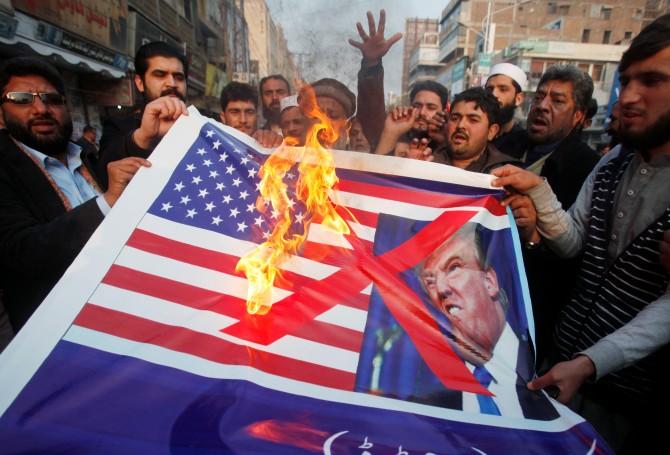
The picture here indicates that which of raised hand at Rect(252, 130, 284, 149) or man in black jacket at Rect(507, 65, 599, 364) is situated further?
man in black jacket at Rect(507, 65, 599, 364)

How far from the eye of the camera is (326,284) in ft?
6.08

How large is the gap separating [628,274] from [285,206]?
1.72 metres

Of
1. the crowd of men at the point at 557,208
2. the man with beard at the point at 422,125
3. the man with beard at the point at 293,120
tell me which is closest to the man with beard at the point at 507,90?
the man with beard at the point at 422,125

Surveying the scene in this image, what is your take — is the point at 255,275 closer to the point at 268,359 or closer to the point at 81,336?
the point at 268,359

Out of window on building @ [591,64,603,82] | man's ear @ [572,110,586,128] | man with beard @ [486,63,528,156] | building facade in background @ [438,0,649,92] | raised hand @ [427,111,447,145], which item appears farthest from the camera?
building facade in background @ [438,0,649,92]

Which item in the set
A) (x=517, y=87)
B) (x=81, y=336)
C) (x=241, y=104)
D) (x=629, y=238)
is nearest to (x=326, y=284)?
(x=81, y=336)

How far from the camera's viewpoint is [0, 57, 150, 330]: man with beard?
67.5 inches

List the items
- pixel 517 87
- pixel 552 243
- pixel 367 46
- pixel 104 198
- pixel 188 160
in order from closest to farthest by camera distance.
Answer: pixel 104 198 < pixel 188 160 < pixel 552 243 < pixel 367 46 < pixel 517 87

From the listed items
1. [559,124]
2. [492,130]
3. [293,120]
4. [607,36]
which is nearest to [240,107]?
[293,120]

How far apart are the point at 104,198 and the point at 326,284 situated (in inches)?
45.3

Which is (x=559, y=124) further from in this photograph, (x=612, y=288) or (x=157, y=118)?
(x=157, y=118)

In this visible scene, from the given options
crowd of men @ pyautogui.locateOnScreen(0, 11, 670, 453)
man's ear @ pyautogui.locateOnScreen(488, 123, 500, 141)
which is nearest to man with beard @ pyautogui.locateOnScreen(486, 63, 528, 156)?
man's ear @ pyautogui.locateOnScreen(488, 123, 500, 141)

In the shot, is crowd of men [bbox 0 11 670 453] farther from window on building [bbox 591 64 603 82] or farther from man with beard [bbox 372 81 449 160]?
window on building [bbox 591 64 603 82]

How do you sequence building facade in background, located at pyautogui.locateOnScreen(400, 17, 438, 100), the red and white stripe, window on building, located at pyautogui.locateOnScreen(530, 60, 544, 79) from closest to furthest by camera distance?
the red and white stripe
building facade in background, located at pyautogui.locateOnScreen(400, 17, 438, 100)
window on building, located at pyautogui.locateOnScreen(530, 60, 544, 79)
